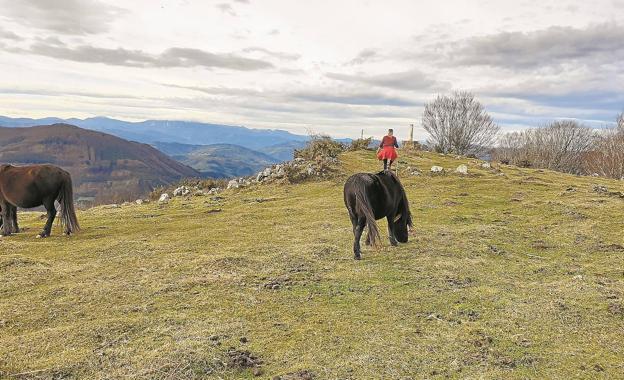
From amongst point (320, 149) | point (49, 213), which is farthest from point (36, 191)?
point (320, 149)

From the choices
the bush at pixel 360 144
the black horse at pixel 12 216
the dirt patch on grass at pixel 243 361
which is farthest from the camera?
the bush at pixel 360 144

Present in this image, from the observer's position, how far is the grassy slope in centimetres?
596

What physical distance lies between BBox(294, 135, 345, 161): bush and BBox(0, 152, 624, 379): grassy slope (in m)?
18.2

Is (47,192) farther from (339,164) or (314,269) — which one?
(339,164)

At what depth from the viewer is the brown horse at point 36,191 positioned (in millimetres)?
14078

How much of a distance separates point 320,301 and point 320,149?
27294mm

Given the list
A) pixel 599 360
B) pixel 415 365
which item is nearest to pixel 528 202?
pixel 599 360

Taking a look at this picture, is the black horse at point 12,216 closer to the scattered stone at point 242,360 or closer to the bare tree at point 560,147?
the scattered stone at point 242,360

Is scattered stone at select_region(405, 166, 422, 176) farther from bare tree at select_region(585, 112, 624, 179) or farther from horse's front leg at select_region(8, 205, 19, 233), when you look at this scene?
bare tree at select_region(585, 112, 624, 179)

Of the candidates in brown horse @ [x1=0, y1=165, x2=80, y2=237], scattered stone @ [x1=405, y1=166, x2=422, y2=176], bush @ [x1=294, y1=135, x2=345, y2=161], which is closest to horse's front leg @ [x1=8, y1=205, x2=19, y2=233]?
brown horse @ [x1=0, y1=165, x2=80, y2=237]

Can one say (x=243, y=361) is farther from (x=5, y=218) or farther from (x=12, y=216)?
(x=12, y=216)

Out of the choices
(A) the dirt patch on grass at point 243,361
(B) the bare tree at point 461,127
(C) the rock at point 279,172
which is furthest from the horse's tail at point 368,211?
(B) the bare tree at point 461,127

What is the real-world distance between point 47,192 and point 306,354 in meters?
12.2

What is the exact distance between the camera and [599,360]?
19.9ft
